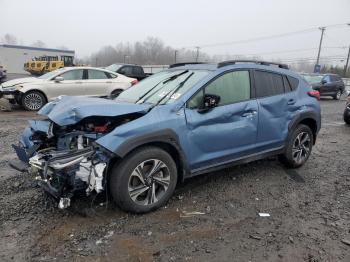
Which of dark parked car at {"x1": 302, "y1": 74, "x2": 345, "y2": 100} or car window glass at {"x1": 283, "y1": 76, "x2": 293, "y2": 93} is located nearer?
car window glass at {"x1": 283, "y1": 76, "x2": 293, "y2": 93}

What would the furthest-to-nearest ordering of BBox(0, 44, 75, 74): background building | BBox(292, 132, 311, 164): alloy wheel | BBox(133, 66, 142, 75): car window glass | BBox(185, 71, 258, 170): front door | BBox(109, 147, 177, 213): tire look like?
1. BBox(0, 44, 75, 74): background building
2. BBox(133, 66, 142, 75): car window glass
3. BBox(292, 132, 311, 164): alloy wheel
4. BBox(185, 71, 258, 170): front door
5. BBox(109, 147, 177, 213): tire

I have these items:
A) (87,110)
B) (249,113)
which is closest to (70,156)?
(87,110)

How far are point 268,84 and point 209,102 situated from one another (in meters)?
1.38

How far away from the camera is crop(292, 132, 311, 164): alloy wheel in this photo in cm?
543

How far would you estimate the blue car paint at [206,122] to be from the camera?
3.64 metres

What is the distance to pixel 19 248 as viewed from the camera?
311cm

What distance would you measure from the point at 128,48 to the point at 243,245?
362 ft

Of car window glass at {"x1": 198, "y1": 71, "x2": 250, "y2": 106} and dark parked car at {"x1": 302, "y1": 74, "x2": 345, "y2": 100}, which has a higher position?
car window glass at {"x1": 198, "y1": 71, "x2": 250, "y2": 106}

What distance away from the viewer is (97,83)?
1220 cm

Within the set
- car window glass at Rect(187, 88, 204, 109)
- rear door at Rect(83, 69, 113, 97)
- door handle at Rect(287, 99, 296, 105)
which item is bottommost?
rear door at Rect(83, 69, 113, 97)

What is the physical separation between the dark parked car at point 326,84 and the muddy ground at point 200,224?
15866mm

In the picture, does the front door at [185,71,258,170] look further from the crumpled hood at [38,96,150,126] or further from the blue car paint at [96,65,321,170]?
the crumpled hood at [38,96,150,126]

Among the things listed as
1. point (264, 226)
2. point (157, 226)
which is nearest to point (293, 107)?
point (264, 226)

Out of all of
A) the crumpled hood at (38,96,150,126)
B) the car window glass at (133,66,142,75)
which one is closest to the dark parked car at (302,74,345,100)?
the car window glass at (133,66,142,75)
